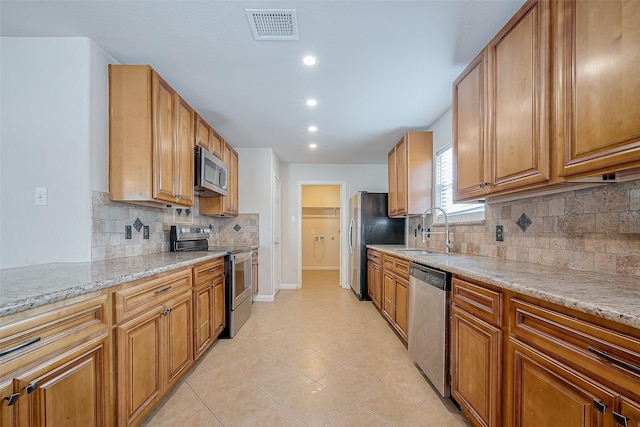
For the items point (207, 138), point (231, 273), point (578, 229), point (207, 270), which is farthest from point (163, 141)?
point (578, 229)

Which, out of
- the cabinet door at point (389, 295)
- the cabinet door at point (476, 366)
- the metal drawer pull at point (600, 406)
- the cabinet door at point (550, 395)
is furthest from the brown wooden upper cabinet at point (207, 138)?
the metal drawer pull at point (600, 406)

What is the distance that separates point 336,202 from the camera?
725 centimetres

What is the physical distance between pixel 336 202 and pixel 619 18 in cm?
628

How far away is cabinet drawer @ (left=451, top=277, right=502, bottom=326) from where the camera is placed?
4.30 feet

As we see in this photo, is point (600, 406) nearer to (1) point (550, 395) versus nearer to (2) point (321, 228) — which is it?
(1) point (550, 395)

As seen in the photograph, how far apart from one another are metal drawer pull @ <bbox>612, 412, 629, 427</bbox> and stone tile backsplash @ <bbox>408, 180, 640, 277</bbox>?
0.78 m

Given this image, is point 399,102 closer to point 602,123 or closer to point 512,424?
point 602,123

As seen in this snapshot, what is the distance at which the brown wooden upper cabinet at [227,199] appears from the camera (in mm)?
3613

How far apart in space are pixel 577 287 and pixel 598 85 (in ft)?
2.62

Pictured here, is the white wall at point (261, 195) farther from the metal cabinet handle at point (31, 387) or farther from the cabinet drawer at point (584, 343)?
the cabinet drawer at point (584, 343)

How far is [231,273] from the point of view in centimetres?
293

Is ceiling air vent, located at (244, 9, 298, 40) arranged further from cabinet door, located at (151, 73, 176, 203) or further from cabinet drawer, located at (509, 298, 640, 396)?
cabinet drawer, located at (509, 298, 640, 396)

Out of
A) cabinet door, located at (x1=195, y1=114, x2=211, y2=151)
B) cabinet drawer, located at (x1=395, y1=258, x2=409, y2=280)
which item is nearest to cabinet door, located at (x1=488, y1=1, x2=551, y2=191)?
cabinet drawer, located at (x1=395, y1=258, x2=409, y2=280)

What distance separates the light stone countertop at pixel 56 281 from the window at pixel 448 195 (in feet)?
8.41
